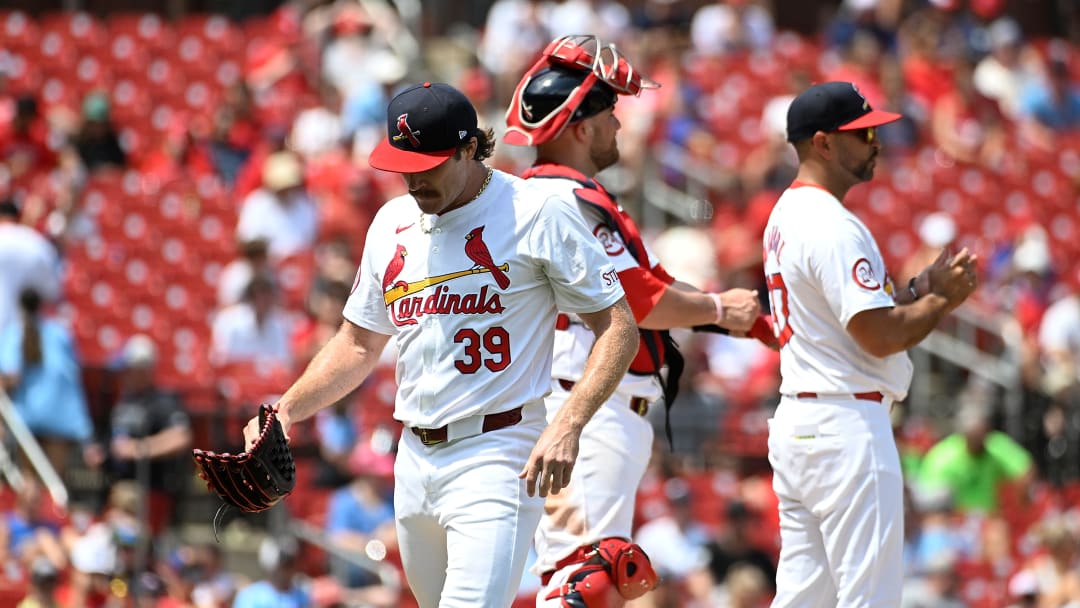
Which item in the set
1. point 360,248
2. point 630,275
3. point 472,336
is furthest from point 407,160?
point 360,248

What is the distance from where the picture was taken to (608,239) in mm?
5859

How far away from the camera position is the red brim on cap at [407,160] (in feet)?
16.1

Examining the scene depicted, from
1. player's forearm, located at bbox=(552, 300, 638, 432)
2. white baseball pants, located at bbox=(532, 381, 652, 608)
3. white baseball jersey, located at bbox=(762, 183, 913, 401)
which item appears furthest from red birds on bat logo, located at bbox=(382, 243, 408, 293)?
white baseball jersey, located at bbox=(762, 183, 913, 401)

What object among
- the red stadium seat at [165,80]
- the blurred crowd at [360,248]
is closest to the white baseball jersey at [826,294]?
the blurred crowd at [360,248]

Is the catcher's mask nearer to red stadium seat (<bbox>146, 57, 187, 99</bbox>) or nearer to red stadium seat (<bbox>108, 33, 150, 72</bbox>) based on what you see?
red stadium seat (<bbox>146, 57, 187, 99</bbox>)

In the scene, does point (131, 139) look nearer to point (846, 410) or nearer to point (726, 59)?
point (726, 59)

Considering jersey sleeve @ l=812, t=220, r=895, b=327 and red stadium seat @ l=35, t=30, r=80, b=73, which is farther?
red stadium seat @ l=35, t=30, r=80, b=73

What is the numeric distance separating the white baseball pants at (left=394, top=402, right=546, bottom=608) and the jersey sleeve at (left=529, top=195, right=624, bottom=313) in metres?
0.36

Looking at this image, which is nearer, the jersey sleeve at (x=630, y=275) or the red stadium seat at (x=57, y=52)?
the jersey sleeve at (x=630, y=275)

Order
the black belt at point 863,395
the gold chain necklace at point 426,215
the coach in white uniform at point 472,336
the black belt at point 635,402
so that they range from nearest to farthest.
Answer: the coach in white uniform at point 472,336
the gold chain necklace at point 426,215
the black belt at point 863,395
the black belt at point 635,402

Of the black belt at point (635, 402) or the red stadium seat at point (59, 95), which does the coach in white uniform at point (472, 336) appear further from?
the red stadium seat at point (59, 95)

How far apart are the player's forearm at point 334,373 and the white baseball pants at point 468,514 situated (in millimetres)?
312

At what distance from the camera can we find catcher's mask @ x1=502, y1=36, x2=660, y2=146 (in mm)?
5996

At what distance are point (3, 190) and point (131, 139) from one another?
2.65 m
